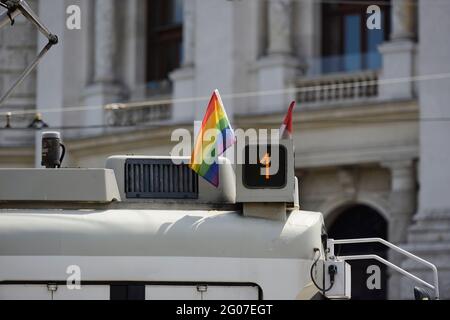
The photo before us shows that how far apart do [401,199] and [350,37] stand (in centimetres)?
427

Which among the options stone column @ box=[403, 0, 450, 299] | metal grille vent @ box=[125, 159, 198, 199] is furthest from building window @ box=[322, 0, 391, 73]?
metal grille vent @ box=[125, 159, 198, 199]

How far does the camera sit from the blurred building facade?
107ft

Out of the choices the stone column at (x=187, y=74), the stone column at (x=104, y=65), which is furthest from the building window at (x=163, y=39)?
the stone column at (x=187, y=74)

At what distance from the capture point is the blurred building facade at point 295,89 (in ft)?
107

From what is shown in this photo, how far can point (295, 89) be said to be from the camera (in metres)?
35.1

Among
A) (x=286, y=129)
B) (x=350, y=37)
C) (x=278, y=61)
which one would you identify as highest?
(x=350, y=37)

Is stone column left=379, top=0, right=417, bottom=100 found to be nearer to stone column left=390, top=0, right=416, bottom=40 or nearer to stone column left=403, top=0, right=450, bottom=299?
stone column left=390, top=0, right=416, bottom=40

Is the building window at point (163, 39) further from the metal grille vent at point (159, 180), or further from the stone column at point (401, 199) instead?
the metal grille vent at point (159, 180)

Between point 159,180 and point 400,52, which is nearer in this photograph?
point 159,180

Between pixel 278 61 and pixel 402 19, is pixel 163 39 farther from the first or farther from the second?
pixel 402 19

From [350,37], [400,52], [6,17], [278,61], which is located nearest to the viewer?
[6,17]

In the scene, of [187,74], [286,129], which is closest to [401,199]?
[187,74]

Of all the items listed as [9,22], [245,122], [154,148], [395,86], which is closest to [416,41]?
[395,86]
